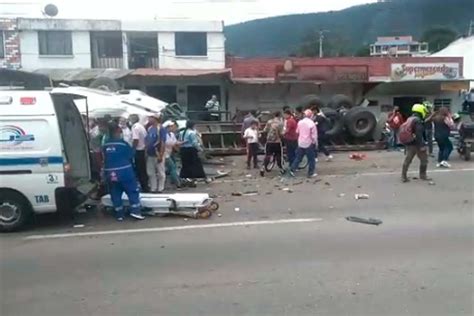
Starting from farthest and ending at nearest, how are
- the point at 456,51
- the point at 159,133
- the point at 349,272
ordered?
the point at 456,51
the point at 159,133
the point at 349,272

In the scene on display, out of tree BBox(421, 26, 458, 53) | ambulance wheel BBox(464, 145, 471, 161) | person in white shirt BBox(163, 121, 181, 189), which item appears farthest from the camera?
tree BBox(421, 26, 458, 53)

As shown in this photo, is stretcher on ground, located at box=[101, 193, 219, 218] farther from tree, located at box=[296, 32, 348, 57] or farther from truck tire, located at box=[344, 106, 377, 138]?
tree, located at box=[296, 32, 348, 57]

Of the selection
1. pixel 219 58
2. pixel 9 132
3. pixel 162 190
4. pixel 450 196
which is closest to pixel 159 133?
pixel 162 190

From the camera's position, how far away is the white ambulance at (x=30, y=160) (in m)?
7.52

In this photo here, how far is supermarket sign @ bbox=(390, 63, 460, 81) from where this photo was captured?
89.5 feet

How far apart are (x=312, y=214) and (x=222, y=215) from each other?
1463mm

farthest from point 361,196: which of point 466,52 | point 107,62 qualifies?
point 466,52

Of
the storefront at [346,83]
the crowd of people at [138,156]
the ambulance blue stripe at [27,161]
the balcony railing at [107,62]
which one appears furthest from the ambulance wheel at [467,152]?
the balcony railing at [107,62]

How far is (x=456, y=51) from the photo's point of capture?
38000 mm

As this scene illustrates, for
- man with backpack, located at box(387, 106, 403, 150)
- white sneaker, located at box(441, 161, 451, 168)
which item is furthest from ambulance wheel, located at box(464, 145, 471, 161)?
man with backpack, located at box(387, 106, 403, 150)

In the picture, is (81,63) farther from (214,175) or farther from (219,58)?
(214,175)

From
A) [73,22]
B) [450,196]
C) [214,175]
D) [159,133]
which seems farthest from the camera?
[73,22]

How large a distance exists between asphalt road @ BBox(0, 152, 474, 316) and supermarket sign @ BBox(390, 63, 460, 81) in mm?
19877

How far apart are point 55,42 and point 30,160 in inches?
954
